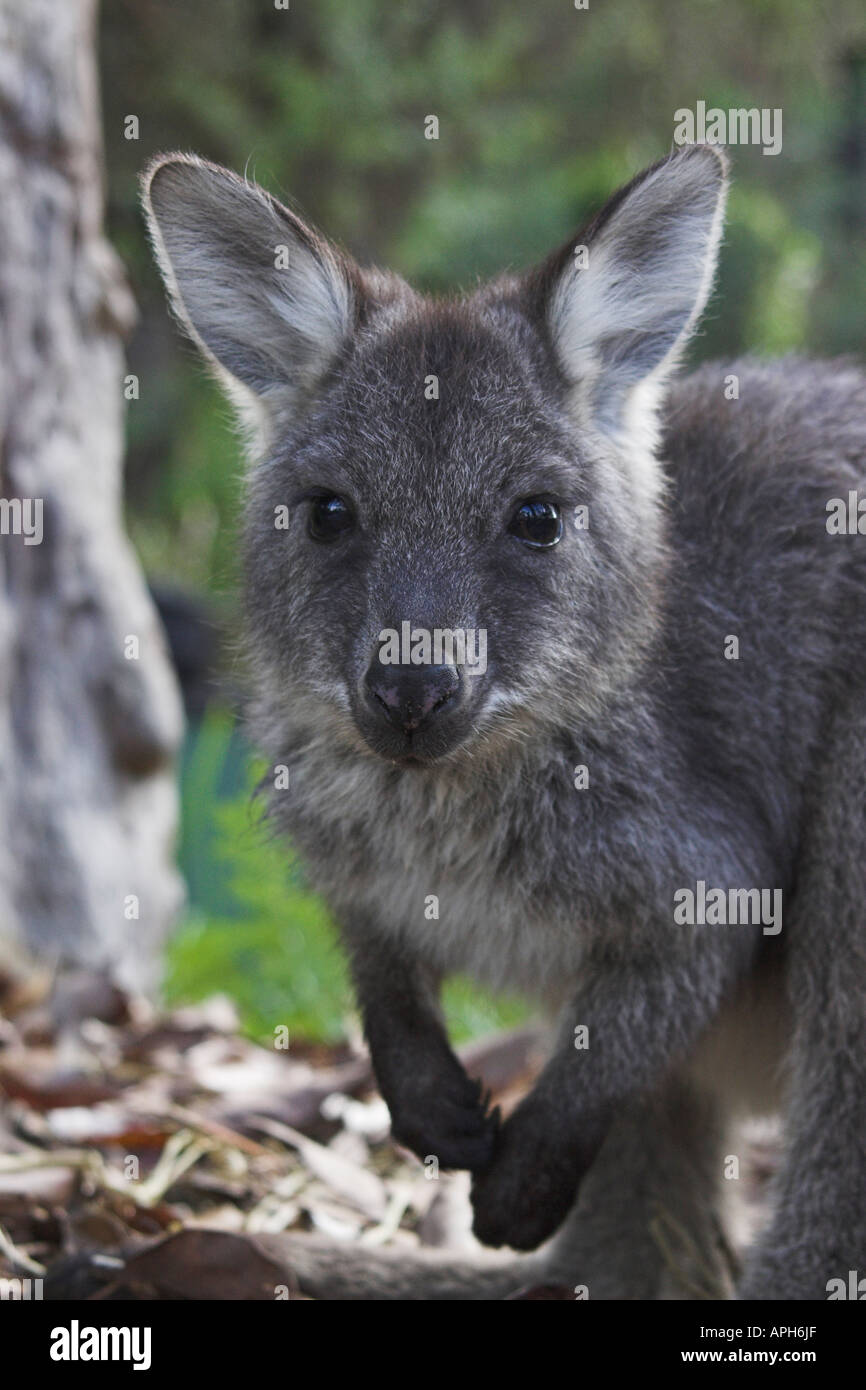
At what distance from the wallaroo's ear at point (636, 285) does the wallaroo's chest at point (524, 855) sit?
999 millimetres

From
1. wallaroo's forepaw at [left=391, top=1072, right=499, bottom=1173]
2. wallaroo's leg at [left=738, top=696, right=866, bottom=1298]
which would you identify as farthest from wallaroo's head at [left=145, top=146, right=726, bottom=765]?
wallaroo's forepaw at [left=391, top=1072, right=499, bottom=1173]

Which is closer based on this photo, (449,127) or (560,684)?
(560,684)

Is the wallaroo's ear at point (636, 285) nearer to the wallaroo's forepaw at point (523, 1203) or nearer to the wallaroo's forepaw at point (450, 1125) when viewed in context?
the wallaroo's forepaw at point (450, 1125)

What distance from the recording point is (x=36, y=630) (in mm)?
6332

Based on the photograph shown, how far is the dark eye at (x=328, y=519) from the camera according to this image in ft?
12.0

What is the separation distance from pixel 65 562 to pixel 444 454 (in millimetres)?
3309

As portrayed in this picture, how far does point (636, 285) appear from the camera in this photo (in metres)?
3.88

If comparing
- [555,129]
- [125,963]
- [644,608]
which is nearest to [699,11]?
[555,129]

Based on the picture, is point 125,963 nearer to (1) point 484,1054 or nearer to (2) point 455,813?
(1) point 484,1054

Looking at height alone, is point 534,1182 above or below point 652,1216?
above

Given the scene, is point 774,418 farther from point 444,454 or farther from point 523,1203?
point 523,1203

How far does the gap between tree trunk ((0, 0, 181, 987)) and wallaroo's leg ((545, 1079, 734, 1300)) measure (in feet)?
7.89

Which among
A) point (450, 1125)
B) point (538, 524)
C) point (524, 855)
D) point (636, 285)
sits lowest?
point (450, 1125)

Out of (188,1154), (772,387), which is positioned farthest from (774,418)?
(188,1154)
